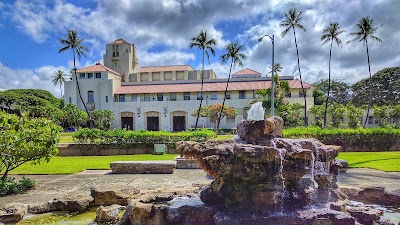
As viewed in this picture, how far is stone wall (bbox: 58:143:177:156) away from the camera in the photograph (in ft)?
74.4

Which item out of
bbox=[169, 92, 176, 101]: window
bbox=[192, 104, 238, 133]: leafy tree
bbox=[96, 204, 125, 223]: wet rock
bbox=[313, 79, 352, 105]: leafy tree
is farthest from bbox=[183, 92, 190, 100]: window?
bbox=[96, 204, 125, 223]: wet rock

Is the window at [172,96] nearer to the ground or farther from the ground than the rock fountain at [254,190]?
farther from the ground

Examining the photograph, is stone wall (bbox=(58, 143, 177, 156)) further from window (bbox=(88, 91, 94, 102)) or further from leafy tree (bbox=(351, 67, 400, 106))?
leafy tree (bbox=(351, 67, 400, 106))

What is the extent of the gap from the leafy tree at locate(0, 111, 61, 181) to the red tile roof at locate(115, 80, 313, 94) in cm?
4029

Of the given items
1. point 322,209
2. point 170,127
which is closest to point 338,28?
point 170,127

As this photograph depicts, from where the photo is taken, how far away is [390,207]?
31.3 ft

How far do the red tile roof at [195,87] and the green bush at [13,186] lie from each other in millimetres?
40833

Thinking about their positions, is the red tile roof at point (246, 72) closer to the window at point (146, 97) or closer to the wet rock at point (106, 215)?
the window at point (146, 97)

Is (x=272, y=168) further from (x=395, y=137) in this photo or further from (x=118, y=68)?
(x=118, y=68)

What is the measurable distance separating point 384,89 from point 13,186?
64.8 m

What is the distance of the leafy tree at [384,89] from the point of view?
58594 mm

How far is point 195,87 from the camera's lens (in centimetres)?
5350

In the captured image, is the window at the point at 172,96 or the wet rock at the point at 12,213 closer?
the wet rock at the point at 12,213

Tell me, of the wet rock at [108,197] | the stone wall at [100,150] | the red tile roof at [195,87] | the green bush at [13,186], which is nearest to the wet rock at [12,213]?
the wet rock at [108,197]
